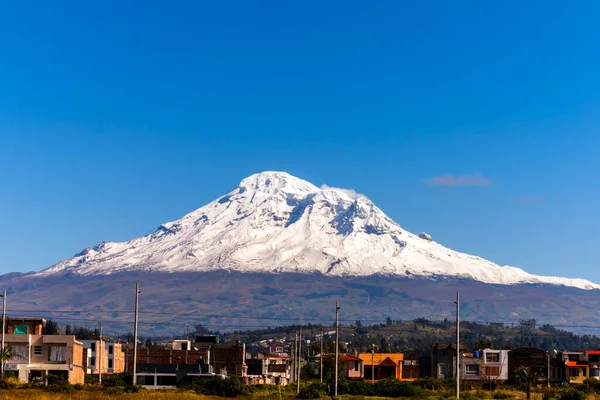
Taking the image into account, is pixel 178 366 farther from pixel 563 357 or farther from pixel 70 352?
pixel 563 357

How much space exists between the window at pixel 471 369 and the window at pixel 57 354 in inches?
2551

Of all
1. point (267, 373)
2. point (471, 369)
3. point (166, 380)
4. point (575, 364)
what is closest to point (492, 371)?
point (471, 369)

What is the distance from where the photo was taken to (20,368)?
11800 cm

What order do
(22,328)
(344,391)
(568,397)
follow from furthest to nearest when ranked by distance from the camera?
(22,328) < (344,391) < (568,397)

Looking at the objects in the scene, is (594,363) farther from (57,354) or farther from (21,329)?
(21,329)

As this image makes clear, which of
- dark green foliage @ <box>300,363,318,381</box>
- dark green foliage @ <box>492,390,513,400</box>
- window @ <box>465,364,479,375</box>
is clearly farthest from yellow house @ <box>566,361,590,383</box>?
dark green foliage @ <box>492,390,513,400</box>

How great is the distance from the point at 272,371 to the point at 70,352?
73.9 m

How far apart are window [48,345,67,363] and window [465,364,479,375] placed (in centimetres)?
6480

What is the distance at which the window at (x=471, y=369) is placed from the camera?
16238 centimetres

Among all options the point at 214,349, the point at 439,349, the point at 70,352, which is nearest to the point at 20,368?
the point at 70,352

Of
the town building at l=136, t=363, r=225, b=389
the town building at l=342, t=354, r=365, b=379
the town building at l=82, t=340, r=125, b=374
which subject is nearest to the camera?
the town building at l=136, t=363, r=225, b=389

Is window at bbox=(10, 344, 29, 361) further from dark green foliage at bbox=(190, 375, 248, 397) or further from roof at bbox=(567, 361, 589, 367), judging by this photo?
roof at bbox=(567, 361, 589, 367)

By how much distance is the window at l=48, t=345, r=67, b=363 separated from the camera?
121m

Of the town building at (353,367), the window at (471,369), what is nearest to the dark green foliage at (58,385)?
the town building at (353,367)
